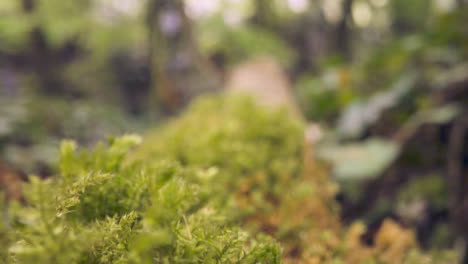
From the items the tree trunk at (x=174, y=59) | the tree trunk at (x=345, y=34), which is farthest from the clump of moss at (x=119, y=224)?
the tree trunk at (x=345, y=34)

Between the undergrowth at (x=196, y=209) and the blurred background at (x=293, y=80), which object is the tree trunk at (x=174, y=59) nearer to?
the blurred background at (x=293, y=80)

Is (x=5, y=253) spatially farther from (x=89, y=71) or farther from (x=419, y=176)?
(x=89, y=71)

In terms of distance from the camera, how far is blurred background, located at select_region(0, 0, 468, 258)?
6.05 feet

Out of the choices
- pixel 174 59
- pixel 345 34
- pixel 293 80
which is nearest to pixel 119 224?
pixel 174 59

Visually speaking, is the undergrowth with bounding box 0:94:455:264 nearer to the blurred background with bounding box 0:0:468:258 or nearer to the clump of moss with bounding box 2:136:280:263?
the clump of moss with bounding box 2:136:280:263

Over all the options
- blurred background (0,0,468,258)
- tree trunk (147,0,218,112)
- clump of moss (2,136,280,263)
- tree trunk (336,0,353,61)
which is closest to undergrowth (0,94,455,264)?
clump of moss (2,136,280,263)

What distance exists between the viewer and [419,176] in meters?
1.95

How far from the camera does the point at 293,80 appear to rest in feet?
19.5

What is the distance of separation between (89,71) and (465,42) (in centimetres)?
397

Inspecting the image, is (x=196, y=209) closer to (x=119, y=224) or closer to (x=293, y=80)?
(x=119, y=224)

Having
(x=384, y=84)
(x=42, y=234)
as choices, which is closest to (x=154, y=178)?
(x=42, y=234)

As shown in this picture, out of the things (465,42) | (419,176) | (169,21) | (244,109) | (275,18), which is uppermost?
(275,18)

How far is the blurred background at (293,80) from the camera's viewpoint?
1843 mm

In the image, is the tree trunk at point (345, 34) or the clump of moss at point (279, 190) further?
the tree trunk at point (345, 34)
